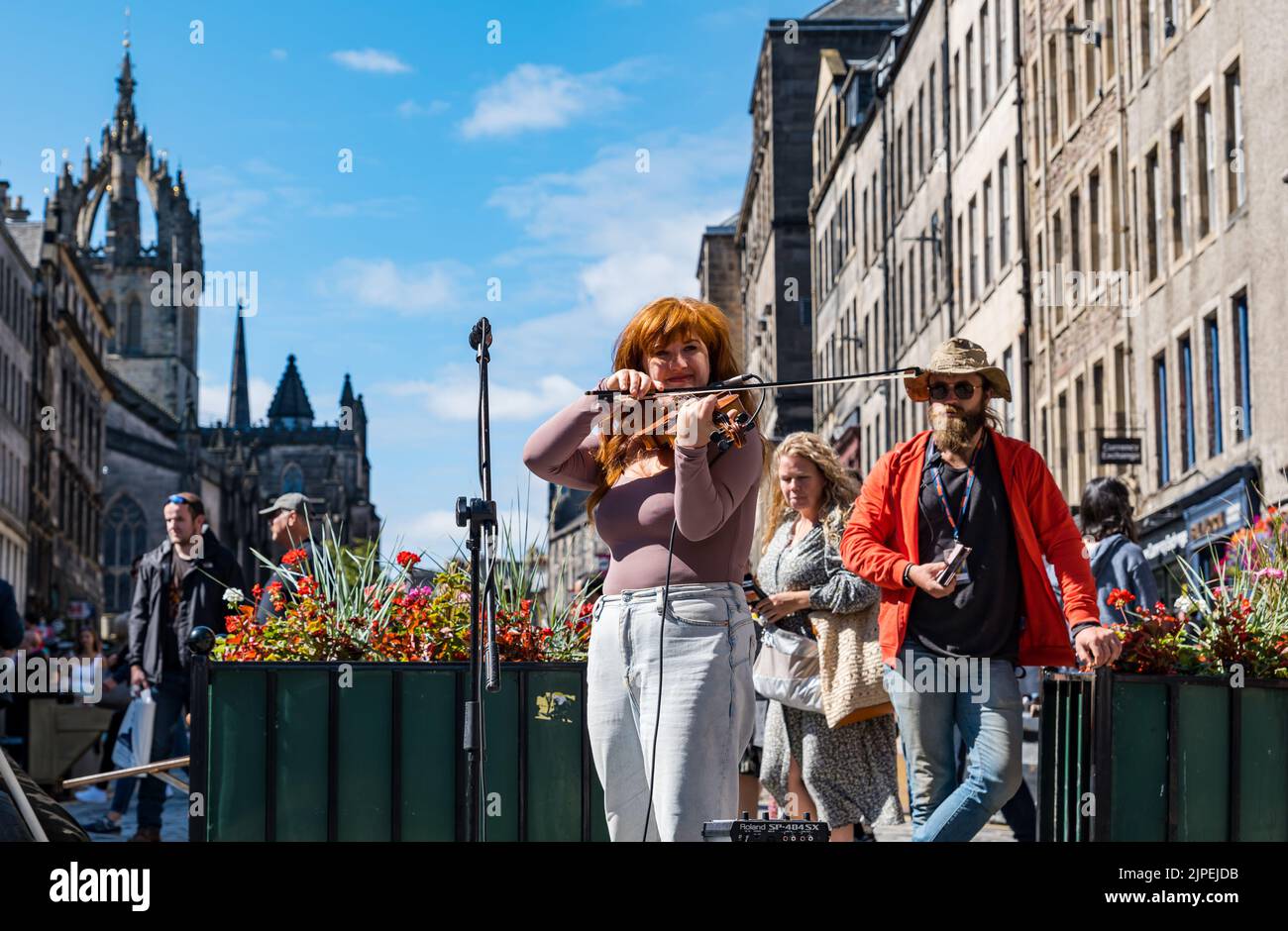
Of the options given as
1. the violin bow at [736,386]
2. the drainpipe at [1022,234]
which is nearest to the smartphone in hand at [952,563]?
the violin bow at [736,386]

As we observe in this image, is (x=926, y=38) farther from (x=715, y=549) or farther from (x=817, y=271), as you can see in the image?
(x=715, y=549)

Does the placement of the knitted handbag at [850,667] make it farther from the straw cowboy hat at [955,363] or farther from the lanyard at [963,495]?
the straw cowboy hat at [955,363]

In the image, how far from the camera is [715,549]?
18.1 ft

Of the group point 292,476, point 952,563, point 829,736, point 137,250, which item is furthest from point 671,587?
point 292,476

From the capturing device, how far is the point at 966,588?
690 centimetres

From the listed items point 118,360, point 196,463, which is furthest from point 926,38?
point 118,360

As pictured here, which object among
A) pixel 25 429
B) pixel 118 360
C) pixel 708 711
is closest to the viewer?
pixel 708 711

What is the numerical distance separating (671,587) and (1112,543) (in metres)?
5.07

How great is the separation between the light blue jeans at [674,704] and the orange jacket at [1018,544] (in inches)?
58.9

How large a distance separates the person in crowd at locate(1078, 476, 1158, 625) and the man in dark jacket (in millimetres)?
4802

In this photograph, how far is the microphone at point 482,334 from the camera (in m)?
5.91

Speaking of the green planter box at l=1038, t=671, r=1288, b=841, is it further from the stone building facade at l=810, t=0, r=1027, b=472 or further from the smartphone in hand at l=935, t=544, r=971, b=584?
the stone building facade at l=810, t=0, r=1027, b=472
